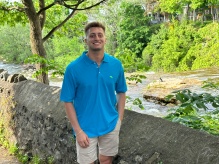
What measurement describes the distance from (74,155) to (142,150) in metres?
1.05

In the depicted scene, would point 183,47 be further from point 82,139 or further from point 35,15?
point 82,139

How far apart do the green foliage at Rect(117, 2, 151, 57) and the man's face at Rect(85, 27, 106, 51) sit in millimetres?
32884

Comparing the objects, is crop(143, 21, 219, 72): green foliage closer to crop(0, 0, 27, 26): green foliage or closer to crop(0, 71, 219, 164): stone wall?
crop(0, 0, 27, 26): green foliage

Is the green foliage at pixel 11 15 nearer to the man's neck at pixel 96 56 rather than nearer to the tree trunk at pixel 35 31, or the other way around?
the tree trunk at pixel 35 31

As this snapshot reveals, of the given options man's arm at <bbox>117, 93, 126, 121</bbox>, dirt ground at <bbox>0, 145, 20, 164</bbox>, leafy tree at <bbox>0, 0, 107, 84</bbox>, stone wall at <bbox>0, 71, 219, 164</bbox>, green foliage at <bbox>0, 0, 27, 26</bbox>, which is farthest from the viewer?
green foliage at <bbox>0, 0, 27, 26</bbox>

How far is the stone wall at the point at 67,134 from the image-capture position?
221cm

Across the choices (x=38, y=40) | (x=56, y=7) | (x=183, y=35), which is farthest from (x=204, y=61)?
(x=38, y=40)

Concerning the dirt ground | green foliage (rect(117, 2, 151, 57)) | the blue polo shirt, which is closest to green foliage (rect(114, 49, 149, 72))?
the blue polo shirt

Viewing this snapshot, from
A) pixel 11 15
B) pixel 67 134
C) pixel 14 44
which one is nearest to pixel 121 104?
pixel 67 134

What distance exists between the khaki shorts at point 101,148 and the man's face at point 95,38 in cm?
67

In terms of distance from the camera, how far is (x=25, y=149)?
4613mm

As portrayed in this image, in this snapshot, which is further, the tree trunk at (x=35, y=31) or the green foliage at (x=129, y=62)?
the tree trunk at (x=35, y=31)

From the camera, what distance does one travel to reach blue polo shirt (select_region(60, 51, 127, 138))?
88.2 inches

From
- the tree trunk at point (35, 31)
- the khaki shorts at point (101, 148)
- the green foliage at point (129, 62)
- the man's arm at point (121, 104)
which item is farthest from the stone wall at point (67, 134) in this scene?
the tree trunk at point (35, 31)
